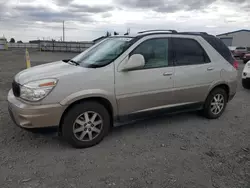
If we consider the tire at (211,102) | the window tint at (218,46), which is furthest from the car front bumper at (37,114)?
the window tint at (218,46)

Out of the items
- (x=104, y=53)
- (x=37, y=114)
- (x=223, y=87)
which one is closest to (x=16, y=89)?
(x=37, y=114)

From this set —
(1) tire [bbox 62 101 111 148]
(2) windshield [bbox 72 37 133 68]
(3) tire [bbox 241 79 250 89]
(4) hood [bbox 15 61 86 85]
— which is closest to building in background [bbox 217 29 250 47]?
(3) tire [bbox 241 79 250 89]

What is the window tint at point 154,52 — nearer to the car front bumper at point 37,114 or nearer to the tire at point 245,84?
the car front bumper at point 37,114

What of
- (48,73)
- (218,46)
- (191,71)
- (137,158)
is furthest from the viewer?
(218,46)

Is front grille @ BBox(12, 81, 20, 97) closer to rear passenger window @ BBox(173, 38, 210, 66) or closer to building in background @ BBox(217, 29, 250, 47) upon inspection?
rear passenger window @ BBox(173, 38, 210, 66)

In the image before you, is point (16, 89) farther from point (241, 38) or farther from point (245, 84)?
point (241, 38)

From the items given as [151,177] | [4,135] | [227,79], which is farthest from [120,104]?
[227,79]

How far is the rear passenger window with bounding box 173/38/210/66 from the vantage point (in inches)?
167

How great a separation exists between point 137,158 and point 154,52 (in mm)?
1835

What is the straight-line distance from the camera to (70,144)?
11.6 ft

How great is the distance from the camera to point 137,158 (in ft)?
10.8

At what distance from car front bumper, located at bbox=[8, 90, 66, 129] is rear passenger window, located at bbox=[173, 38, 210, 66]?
2.31 metres

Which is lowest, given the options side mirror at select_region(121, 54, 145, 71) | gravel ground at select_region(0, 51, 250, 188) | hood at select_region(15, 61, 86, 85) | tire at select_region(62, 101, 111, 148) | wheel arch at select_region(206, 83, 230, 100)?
gravel ground at select_region(0, 51, 250, 188)

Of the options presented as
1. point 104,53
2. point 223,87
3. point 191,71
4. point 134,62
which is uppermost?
point 104,53
